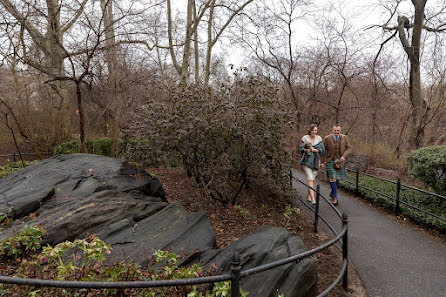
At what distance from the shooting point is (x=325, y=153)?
266 inches

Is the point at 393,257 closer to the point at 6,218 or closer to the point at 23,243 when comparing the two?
the point at 23,243

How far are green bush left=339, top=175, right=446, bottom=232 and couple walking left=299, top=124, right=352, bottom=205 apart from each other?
1123 mm

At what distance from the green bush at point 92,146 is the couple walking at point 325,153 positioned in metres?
6.91

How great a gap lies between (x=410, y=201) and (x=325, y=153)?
2122 millimetres

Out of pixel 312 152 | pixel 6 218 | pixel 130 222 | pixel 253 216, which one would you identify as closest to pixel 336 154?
pixel 312 152

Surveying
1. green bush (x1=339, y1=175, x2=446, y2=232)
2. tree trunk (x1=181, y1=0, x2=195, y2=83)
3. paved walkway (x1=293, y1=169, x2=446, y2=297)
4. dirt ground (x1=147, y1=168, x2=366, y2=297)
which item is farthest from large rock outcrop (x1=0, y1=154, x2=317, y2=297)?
tree trunk (x1=181, y1=0, x2=195, y2=83)

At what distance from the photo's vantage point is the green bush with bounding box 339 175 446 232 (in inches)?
211

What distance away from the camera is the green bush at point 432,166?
18.2ft

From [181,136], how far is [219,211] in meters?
1.86

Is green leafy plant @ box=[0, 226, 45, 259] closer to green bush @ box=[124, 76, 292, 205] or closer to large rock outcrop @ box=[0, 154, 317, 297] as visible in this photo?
large rock outcrop @ box=[0, 154, 317, 297]

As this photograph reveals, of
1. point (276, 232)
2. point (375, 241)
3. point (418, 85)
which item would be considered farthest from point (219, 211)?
point (418, 85)

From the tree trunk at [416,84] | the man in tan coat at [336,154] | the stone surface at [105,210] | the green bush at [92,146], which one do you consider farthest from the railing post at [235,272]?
the tree trunk at [416,84]

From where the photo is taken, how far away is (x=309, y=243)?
4672mm

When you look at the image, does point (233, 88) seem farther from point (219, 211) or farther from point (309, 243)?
point (309, 243)
